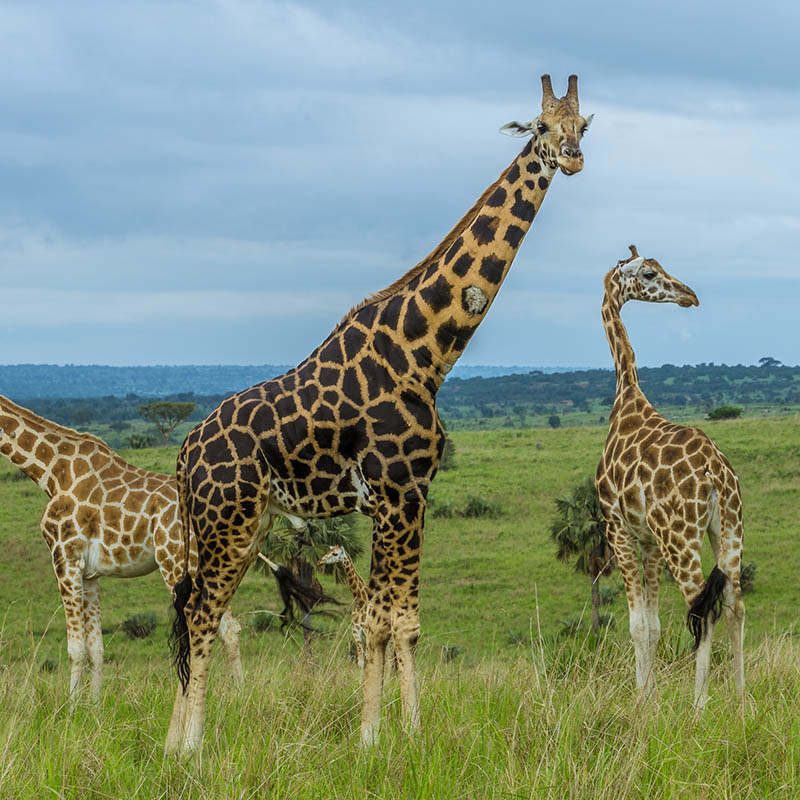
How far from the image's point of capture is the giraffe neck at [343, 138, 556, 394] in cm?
554

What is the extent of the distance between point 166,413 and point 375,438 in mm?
67334

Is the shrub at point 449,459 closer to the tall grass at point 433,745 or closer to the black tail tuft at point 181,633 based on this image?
the tall grass at point 433,745

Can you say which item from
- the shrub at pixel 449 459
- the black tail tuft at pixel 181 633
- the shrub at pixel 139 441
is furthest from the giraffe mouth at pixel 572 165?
the shrub at pixel 139 441

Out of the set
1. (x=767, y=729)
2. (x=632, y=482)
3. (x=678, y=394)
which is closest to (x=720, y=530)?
(x=632, y=482)

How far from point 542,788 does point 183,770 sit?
187cm

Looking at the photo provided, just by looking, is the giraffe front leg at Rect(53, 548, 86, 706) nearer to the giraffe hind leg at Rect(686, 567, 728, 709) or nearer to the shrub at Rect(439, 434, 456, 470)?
the giraffe hind leg at Rect(686, 567, 728, 709)

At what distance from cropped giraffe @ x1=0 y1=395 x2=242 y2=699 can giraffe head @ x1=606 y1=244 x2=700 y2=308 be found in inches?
193

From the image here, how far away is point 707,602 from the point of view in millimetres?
7285

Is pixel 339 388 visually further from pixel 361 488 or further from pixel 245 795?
pixel 245 795

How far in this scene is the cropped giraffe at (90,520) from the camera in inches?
358

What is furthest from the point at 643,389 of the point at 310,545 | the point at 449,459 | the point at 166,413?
the point at 310,545

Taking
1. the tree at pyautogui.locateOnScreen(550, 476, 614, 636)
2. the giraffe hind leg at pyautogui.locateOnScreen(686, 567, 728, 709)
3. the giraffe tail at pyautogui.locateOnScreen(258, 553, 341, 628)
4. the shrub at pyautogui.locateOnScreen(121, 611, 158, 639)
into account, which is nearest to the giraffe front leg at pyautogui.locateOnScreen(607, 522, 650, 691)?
the giraffe hind leg at pyautogui.locateOnScreen(686, 567, 728, 709)

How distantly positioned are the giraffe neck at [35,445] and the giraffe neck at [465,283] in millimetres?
5144

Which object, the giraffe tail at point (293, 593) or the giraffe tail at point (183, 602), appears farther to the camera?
the giraffe tail at point (293, 593)
